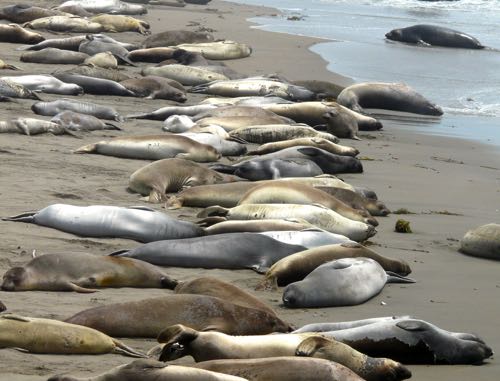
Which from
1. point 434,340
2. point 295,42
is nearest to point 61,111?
point 434,340

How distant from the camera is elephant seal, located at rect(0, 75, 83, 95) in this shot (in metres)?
11.3

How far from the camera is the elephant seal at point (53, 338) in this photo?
13.4ft

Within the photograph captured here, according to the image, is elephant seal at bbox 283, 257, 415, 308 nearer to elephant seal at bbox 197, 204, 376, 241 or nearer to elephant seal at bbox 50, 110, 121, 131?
elephant seal at bbox 197, 204, 376, 241

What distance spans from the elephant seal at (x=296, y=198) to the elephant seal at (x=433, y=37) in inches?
535

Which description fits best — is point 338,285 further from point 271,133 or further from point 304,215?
point 271,133

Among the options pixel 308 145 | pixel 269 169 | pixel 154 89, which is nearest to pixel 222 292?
pixel 269 169

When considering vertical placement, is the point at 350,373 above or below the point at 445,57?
above

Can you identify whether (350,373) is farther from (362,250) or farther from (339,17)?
(339,17)

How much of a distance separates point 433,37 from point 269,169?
44.6 ft

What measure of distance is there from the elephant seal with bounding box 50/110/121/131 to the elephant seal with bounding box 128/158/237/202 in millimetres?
1996

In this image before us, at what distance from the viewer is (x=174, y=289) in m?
5.26

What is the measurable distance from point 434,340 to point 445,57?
49.2 ft

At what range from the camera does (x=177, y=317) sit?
14.9 feet

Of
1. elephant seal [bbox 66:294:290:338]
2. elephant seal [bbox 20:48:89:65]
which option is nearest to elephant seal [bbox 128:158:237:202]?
elephant seal [bbox 66:294:290:338]
